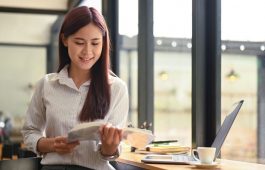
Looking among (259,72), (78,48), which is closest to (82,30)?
(78,48)

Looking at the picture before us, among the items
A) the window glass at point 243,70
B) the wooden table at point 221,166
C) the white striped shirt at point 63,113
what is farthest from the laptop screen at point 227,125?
the white striped shirt at point 63,113

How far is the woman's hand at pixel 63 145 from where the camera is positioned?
1.52m

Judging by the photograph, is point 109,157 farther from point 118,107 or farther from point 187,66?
point 187,66

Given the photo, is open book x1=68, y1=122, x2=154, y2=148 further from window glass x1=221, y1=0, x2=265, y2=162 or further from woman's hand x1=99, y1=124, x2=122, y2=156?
window glass x1=221, y1=0, x2=265, y2=162

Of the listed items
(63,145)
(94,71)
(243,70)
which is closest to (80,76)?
(94,71)

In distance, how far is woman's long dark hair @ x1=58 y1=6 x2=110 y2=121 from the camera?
1.61m

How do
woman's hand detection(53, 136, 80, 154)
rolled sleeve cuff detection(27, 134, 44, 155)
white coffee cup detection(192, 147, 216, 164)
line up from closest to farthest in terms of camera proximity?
woman's hand detection(53, 136, 80, 154), rolled sleeve cuff detection(27, 134, 44, 155), white coffee cup detection(192, 147, 216, 164)

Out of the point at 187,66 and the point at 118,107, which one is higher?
the point at 187,66

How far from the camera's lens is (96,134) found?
1458 millimetres

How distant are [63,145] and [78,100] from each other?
19 cm

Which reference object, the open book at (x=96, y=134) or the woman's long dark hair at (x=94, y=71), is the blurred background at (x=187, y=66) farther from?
the open book at (x=96, y=134)

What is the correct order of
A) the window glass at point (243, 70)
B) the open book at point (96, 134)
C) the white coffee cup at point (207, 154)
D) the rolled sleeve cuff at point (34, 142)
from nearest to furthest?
the open book at point (96, 134)
the rolled sleeve cuff at point (34, 142)
the white coffee cup at point (207, 154)
the window glass at point (243, 70)

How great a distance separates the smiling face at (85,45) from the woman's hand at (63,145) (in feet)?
0.91

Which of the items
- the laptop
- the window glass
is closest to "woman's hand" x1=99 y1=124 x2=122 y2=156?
the laptop
